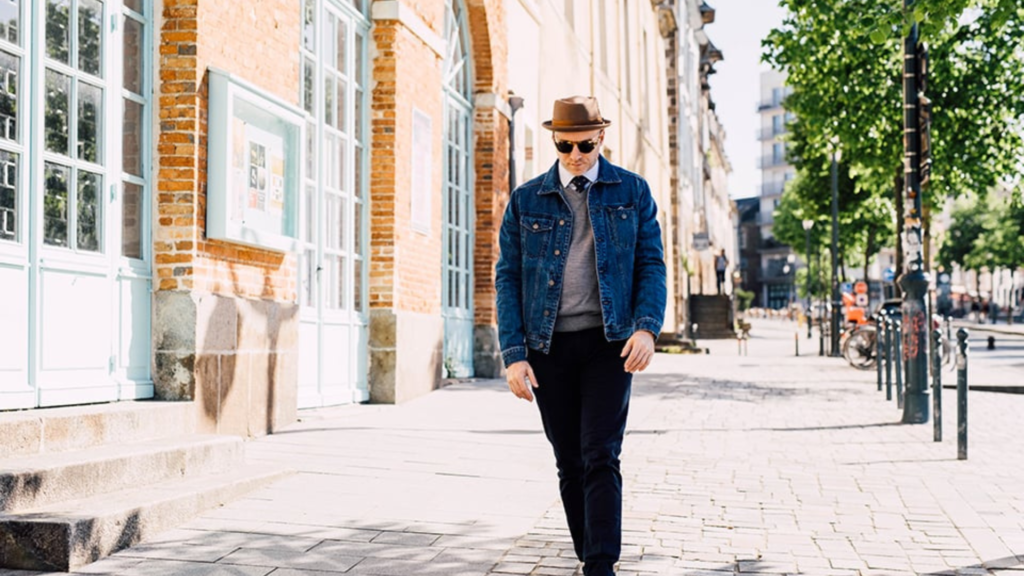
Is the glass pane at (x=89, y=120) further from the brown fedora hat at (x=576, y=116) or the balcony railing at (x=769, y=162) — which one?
the balcony railing at (x=769, y=162)

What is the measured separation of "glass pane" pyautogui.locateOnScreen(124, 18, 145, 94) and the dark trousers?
160 inches

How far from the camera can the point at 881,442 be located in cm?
990

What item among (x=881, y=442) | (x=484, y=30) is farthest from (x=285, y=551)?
(x=484, y=30)

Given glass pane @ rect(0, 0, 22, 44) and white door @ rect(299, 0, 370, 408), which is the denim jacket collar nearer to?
glass pane @ rect(0, 0, 22, 44)

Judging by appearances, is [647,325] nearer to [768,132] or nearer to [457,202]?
[457,202]

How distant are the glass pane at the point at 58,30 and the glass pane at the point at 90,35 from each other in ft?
0.36

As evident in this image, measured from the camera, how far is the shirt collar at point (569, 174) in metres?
4.47

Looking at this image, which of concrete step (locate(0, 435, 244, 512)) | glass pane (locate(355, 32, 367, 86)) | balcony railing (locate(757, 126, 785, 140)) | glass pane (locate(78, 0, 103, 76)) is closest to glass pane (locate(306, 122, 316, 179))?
glass pane (locate(355, 32, 367, 86))

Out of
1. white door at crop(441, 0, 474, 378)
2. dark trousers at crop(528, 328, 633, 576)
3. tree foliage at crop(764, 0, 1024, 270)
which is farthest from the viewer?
tree foliage at crop(764, 0, 1024, 270)

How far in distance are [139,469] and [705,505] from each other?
2977 mm

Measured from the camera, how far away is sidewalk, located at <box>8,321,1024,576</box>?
494 centimetres

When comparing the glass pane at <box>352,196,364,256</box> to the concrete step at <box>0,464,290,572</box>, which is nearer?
the concrete step at <box>0,464,290,572</box>

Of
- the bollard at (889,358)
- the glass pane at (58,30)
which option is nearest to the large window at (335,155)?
the glass pane at (58,30)

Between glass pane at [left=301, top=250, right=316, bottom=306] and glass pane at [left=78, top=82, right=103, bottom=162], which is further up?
glass pane at [left=78, top=82, right=103, bottom=162]
